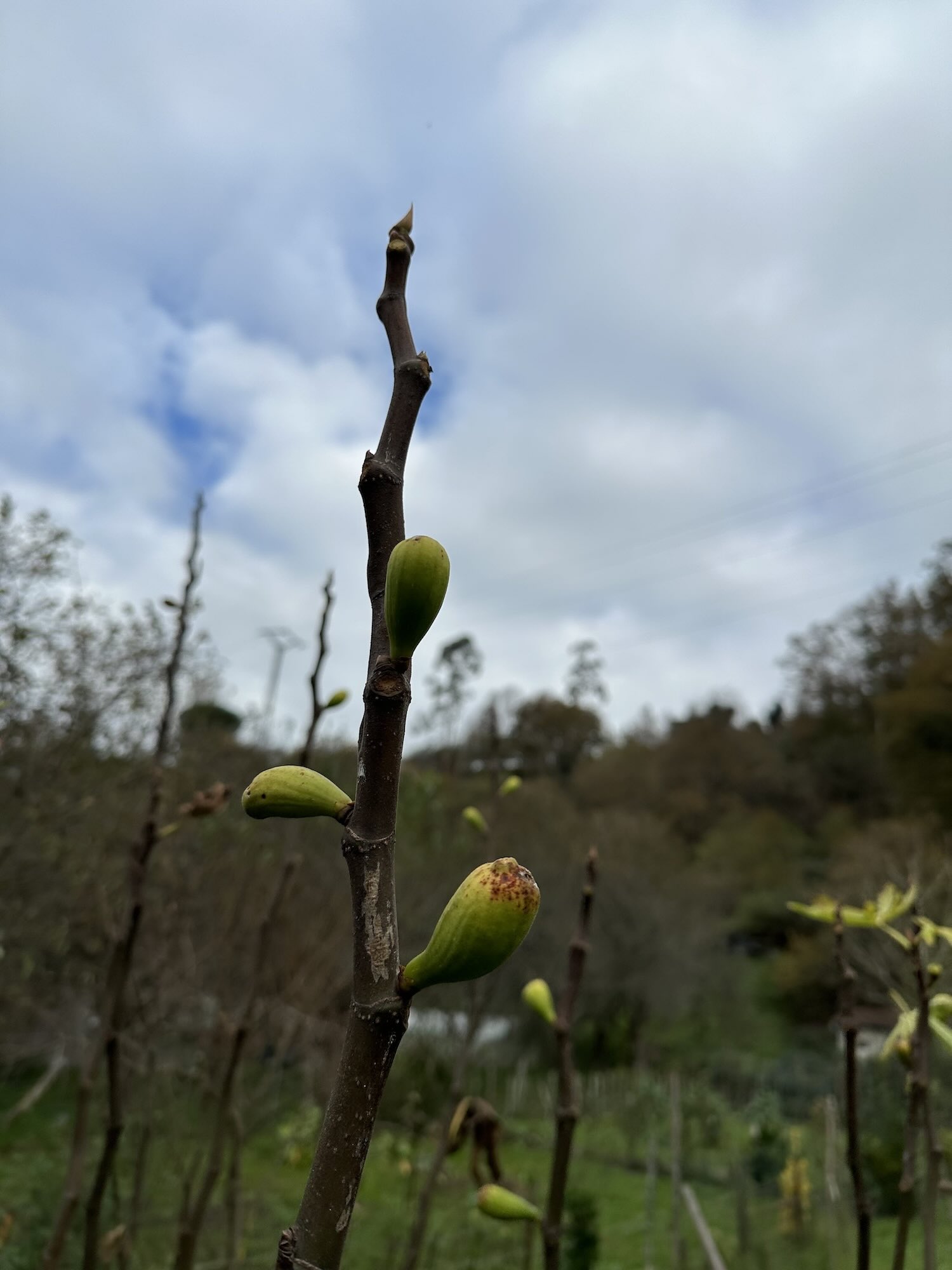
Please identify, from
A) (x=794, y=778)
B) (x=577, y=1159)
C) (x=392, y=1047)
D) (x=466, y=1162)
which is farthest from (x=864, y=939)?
(x=794, y=778)

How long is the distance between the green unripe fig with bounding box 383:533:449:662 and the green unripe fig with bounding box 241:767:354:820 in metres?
0.15

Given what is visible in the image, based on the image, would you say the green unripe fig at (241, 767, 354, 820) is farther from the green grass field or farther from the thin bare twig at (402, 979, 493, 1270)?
the green grass field

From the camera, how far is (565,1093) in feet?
4.27

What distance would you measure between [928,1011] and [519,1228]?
5498 millimetres

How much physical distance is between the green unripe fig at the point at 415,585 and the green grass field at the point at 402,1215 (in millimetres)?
2310

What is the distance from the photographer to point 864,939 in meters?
10.7

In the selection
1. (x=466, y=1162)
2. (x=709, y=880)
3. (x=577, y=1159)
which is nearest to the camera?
(x=466, y=1162)

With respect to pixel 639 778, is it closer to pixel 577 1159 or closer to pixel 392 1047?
pixel 577 1159

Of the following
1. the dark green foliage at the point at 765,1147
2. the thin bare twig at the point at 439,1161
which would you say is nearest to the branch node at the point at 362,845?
the thin bare twig at the point at 439,1161

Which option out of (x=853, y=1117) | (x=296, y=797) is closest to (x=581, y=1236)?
(x=853, y=1117)

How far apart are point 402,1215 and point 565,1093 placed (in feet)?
17.4

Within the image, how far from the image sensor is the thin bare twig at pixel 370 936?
55cm

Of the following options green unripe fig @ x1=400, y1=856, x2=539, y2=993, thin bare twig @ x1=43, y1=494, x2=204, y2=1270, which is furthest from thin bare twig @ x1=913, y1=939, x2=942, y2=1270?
thin bare twig @ x1=43, y1=494, x2=204, y2=1270

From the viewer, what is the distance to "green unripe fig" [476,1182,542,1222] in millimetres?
1226
